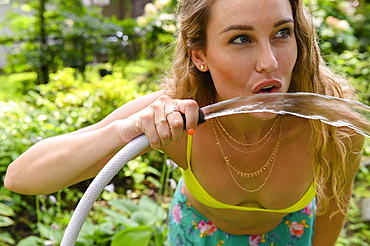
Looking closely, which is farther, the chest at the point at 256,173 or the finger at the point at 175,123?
the chest at the point at 256,173

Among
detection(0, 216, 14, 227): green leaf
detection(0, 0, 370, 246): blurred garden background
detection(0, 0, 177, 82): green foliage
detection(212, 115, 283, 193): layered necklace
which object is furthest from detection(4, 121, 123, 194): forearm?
detection(0, 0, 177, 82): green foliage

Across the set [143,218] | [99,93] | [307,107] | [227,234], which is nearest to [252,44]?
[307,107]

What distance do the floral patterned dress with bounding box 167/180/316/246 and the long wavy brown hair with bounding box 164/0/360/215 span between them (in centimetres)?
14

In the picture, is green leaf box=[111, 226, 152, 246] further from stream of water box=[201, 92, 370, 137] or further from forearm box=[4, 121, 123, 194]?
stream of water box=[201, 92, 370, 137]

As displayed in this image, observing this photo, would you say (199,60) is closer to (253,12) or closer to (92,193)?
(253,12)

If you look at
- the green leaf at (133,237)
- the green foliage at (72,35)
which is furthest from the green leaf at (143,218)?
the green foliage at (72,35)

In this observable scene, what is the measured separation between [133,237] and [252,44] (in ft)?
4.60

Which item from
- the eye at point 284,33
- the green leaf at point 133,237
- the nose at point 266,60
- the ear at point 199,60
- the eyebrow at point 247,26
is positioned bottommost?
the green leaf at point 133,237

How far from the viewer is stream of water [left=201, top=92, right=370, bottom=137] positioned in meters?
1.25

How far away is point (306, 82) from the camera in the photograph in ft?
5.51

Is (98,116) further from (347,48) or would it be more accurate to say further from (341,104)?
(347,48)

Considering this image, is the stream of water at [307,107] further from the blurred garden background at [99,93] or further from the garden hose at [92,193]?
the blurred garden background at [99,93]

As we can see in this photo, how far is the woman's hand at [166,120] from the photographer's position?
1171mm

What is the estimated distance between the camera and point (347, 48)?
5.79 m
